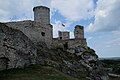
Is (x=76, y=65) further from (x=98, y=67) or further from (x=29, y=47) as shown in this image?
(x=29, y=47)

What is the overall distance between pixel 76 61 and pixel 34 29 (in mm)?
Result: 9889

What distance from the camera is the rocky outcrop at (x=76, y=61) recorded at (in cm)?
3212

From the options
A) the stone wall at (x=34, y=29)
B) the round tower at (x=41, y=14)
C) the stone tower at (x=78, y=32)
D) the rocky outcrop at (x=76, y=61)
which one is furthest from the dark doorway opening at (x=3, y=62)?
the stone tower at (x=78, y=32)

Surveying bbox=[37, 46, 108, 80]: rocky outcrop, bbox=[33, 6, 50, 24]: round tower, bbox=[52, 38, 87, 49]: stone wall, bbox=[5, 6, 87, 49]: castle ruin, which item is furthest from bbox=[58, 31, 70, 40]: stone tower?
bbox=[33, 6, 50, 24]: round tower

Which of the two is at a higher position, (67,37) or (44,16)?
(44,16)

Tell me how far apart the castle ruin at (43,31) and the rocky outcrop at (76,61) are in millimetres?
1677

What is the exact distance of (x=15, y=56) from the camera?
21.4 metres

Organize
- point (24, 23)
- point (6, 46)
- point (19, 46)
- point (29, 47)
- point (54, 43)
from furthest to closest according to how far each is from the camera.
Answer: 1. point (54, 43)
2. point (24, 23)
3. point (29, 47)
4. point (19, 46)
5. point (6, 46)

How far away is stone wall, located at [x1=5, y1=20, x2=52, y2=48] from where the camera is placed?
35.9 m

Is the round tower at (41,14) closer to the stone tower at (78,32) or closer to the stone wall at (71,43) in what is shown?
the stone wall at (71,43)

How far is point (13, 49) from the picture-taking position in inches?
836

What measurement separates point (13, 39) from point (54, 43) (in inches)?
846

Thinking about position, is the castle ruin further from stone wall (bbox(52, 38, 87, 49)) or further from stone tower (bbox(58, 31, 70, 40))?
stone tower (bbox(58, 31, 70, 40))

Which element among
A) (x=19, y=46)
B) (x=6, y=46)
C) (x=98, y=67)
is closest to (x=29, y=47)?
(x=19, y=46)
